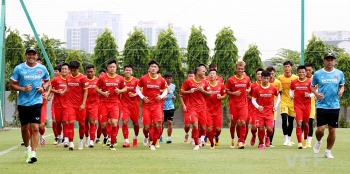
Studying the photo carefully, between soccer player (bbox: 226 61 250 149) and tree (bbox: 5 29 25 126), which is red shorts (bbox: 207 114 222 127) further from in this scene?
tree (bbox: 5 29 25 126)

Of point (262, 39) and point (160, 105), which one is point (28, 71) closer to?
point (160, 105)

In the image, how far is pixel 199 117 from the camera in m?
15.9

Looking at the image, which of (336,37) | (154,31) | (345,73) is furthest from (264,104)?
(336,37)

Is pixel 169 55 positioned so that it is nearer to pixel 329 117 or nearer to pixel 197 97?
pixel 197 97

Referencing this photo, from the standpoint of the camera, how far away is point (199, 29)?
34156mm

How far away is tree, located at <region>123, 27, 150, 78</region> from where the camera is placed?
31406mm

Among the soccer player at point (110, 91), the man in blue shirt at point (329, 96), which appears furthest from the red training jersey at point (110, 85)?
the man in blue shirt at point (329, 96)

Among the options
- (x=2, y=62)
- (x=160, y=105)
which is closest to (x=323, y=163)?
(x=160, y=105)

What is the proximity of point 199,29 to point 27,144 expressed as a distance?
22.8m

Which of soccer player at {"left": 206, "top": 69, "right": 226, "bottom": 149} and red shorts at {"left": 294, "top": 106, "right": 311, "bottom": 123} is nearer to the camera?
soccer player at {"left": 206, "top": 69, "right": 226, "bottom": 149}

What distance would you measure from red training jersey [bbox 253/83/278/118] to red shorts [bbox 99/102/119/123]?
3174 mm

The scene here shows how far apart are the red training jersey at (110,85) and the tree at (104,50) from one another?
14.9 m

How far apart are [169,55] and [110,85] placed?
16.5 meters
